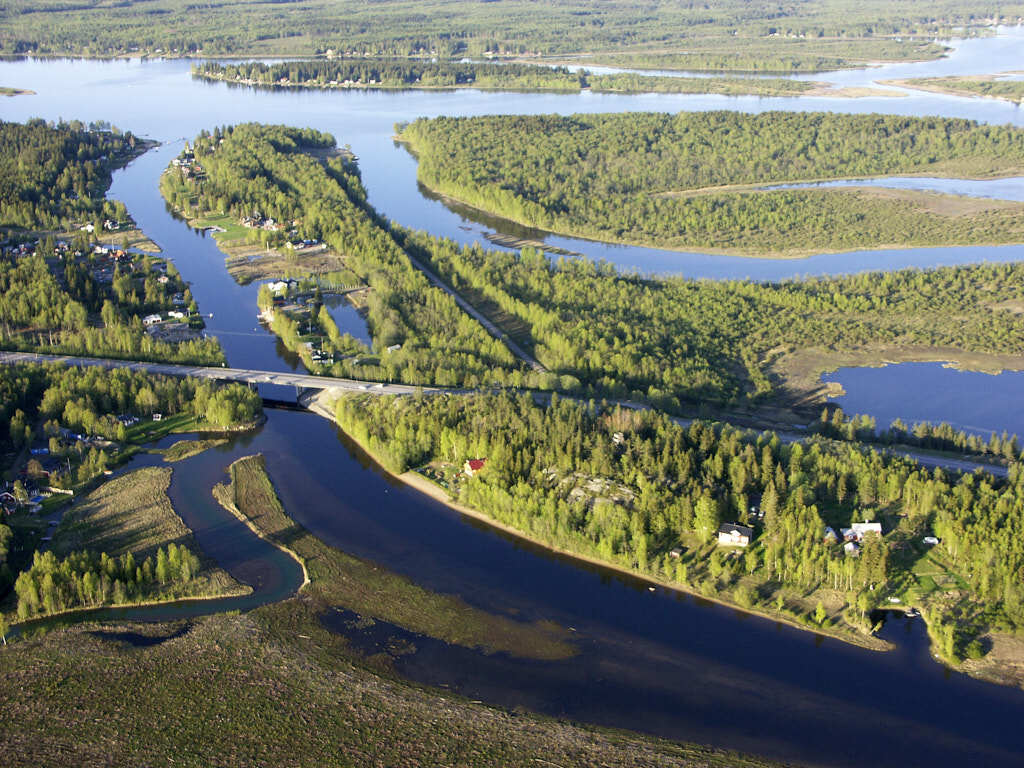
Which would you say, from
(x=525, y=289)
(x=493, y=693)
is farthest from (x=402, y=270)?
(x=493, y=693)

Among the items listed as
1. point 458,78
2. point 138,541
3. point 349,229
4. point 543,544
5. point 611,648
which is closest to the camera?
point 611,648

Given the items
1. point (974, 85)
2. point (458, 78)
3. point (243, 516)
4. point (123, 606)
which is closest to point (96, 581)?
point (123, 606)

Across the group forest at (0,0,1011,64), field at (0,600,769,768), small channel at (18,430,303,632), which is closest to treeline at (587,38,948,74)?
forest at (0,0,1011,64)

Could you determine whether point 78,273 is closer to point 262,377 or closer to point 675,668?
point 262,377

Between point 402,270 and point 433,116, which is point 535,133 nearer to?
point 433,116

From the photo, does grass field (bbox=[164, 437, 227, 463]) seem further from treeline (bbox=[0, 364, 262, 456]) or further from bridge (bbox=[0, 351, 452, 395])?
bridge (bbox=[0, 351, 452, 395])

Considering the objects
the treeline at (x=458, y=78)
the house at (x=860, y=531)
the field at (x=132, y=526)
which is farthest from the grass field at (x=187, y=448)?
the treeline at (x=458, y=78)
